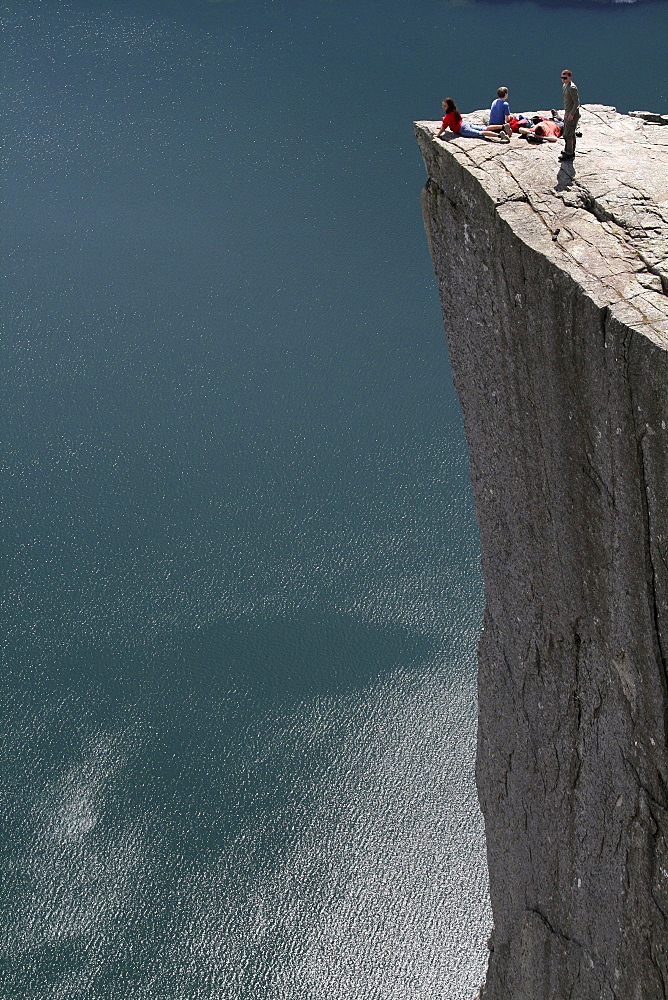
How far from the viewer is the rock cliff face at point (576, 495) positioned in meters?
4.74

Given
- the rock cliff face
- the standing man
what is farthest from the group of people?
the rock cliff face

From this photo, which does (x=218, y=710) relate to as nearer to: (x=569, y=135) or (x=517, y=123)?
(x=517, y=123)

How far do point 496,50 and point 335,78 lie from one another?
188 inches

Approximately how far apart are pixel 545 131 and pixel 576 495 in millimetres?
2489

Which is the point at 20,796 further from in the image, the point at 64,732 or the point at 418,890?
the point at 418,890

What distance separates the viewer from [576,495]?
532cm

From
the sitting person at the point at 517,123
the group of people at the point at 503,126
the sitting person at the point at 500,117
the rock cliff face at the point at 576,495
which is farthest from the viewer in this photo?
the sitting person at the point at 517,123

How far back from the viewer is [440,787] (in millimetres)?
13664

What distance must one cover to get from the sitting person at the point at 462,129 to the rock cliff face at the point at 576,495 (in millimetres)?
118

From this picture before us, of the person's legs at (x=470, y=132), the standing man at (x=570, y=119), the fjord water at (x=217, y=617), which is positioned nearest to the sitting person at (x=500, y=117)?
the person's legs at (x=470, y=132)

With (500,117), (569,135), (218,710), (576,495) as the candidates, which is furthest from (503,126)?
(218,710)

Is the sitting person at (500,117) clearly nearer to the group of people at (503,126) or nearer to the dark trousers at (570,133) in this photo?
the group of people at (503,126)

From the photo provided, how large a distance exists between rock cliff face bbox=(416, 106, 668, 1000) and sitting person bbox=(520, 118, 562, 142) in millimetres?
300

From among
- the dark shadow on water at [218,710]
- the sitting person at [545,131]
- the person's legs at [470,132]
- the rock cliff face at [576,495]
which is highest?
the person's legs at [470,132]
